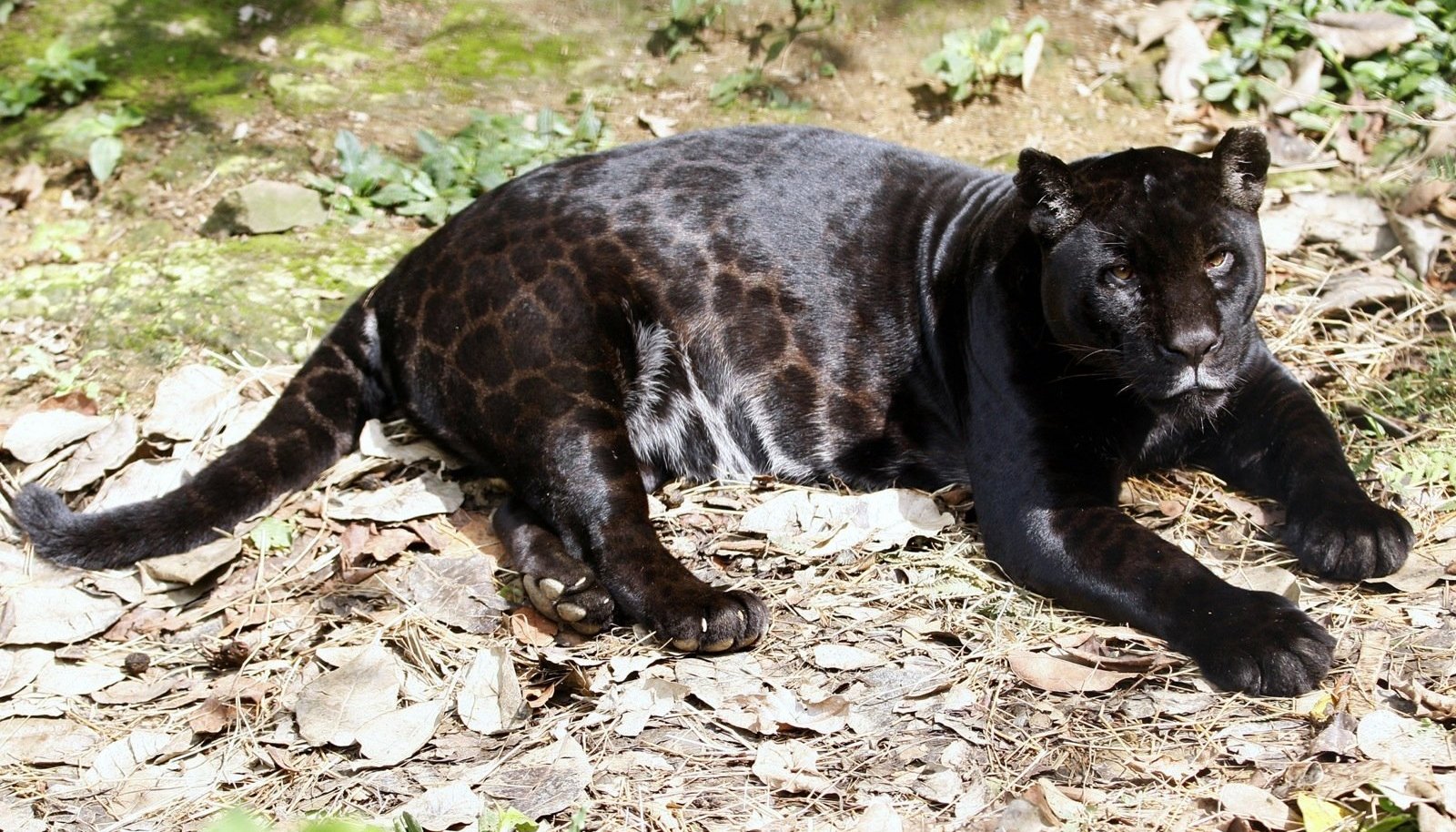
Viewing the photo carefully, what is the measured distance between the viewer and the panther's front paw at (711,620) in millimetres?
4215

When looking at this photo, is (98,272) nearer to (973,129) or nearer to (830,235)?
(830,235)

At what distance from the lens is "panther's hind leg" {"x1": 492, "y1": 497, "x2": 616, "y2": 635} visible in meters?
4.41

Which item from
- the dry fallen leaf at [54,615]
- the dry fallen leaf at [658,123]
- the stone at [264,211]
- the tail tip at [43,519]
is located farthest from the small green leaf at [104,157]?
the dry fallen leaf at [54,615]

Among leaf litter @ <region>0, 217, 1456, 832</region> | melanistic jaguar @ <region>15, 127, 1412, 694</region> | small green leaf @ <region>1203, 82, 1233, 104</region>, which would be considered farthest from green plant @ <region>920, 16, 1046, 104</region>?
leaf litter @ <region>0, 217, 1456, 832</region>

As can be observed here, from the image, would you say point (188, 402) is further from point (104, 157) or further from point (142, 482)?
point (104, 157)

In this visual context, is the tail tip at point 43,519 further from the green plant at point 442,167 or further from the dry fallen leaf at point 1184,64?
the dry fallen leaf at point 1184,64

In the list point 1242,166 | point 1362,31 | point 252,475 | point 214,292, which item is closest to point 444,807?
point 252,475

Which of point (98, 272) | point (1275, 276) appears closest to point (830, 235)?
point (1275, 276)

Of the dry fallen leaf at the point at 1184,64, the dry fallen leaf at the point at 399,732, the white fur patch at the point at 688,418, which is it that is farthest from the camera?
the dry fallen leaf at the point at 1184,64

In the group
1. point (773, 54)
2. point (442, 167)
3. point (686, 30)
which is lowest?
point (442, 167)

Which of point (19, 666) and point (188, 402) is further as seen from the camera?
point (188, 402)

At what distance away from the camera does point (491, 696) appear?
13.4ft

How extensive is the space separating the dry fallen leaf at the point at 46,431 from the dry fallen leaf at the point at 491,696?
238 cm

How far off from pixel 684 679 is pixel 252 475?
6.46ft
